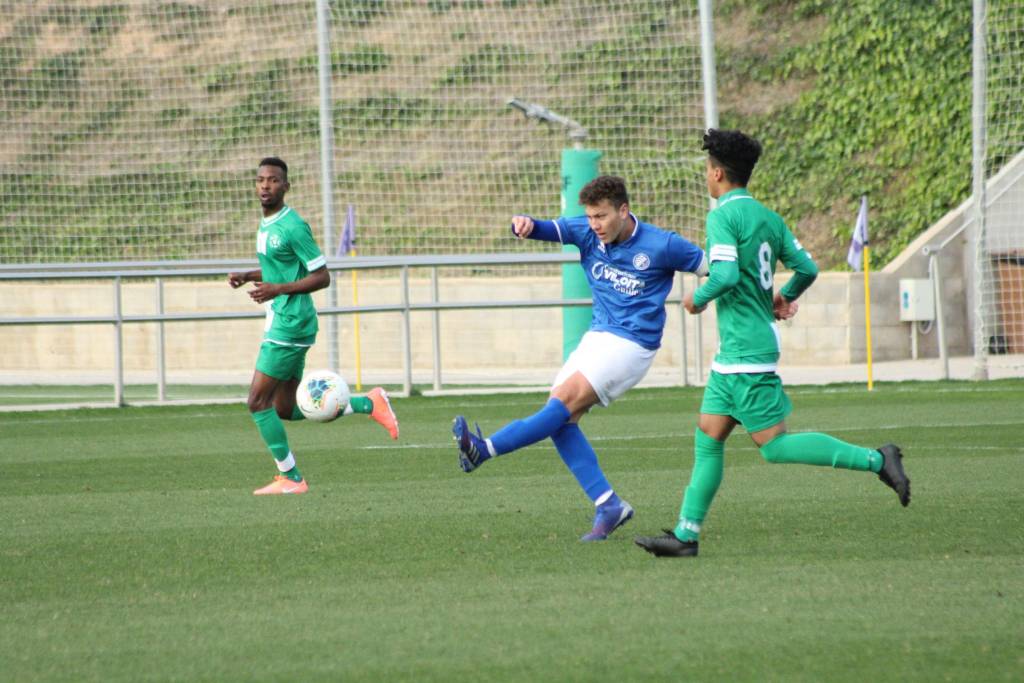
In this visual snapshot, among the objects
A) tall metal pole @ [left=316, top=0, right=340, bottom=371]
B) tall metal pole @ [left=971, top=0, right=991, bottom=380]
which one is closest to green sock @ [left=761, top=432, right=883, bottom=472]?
tall metal pole @ [left=971, top=0, right=991, bottom=380]

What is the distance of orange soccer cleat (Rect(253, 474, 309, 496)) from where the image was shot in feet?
28.4

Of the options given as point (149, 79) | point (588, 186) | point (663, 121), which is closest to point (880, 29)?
point (663, 121)

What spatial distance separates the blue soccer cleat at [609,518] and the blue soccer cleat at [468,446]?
21.8 inches

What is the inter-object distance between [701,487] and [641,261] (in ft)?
3.91

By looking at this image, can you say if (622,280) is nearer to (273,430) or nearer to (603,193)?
(603,193)

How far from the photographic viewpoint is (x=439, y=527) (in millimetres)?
7133

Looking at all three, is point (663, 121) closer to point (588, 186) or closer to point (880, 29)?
point (880, 29)

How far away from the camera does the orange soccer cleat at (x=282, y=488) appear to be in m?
8.66

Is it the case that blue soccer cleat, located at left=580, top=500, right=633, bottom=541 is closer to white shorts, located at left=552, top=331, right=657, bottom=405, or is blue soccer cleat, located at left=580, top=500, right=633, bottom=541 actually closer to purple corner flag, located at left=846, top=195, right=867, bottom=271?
white shorts, located at left=552, top=331, right=657, bottom=405

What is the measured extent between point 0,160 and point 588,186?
54.4 ft

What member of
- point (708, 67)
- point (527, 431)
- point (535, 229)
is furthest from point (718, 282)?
point (708, 67)

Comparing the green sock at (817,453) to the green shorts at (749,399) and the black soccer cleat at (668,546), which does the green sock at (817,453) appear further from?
the black soccer cleat at (668,546)

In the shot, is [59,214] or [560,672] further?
[59,214]

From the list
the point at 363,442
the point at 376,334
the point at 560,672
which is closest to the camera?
the point at 560,672
